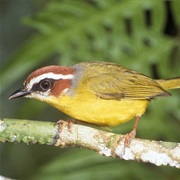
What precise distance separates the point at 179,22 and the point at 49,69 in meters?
1.07

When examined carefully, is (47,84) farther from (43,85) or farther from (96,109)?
(96,109)

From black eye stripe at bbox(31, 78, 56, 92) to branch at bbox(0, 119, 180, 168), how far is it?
0.24 meters

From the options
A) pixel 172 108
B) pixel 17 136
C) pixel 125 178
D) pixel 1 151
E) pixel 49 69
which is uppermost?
pixel 49 69

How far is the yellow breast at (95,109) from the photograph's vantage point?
2.92 metres

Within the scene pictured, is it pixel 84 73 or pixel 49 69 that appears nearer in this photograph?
pixel 49 69

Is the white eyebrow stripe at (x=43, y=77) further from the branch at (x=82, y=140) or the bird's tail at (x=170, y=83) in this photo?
the bird's tail at (x=170, y=83)

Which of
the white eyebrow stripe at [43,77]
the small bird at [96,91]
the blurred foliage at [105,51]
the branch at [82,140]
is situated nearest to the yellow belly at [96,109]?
the small bird at [96,91]

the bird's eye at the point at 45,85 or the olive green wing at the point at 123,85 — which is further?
the olive green wing at the point at 123,85

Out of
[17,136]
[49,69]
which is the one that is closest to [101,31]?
[49,69]

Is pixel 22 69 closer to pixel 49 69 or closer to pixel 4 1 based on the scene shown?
pixel 49 69

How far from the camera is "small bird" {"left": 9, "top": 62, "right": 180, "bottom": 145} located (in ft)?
9.46

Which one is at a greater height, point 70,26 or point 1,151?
point 70,26

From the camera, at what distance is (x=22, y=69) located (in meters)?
3.63

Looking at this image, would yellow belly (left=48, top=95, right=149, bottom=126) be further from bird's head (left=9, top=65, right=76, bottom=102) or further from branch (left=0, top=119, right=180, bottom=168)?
branch (left=0, top=119, right=180, bottom=168)
